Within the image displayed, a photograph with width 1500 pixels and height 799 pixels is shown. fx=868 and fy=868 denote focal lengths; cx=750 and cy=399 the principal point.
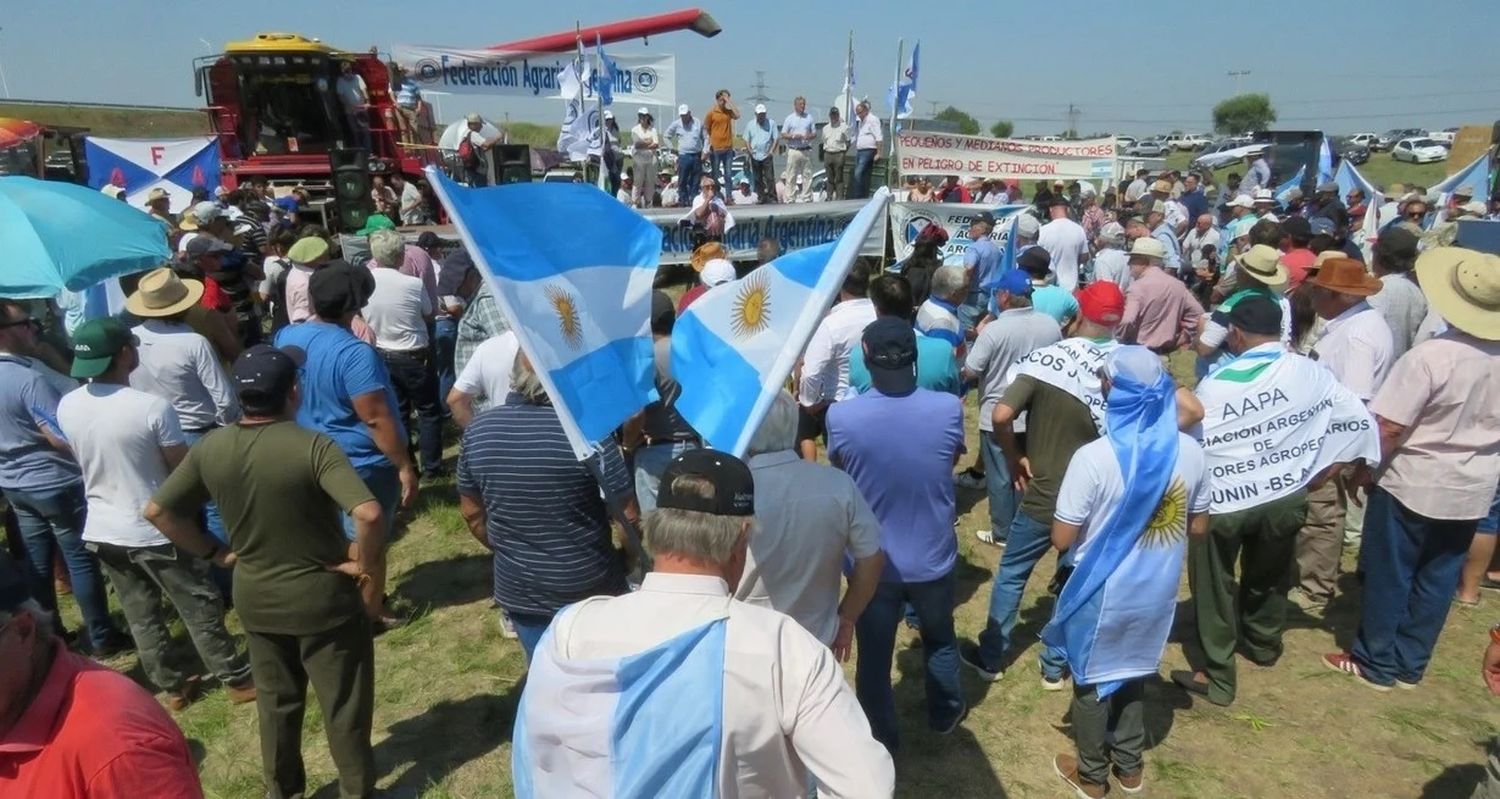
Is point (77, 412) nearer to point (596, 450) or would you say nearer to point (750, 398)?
point (596, 450)

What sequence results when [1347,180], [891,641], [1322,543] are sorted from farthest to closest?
[1347,180]
[1322,543]
[891,641]

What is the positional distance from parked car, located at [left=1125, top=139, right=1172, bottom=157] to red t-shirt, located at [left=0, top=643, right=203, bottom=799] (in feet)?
180

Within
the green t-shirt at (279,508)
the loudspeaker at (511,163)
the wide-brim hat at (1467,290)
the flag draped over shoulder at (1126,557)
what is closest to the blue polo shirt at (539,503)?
the green t-shirt at (279,508)

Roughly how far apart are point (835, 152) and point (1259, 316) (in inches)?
484

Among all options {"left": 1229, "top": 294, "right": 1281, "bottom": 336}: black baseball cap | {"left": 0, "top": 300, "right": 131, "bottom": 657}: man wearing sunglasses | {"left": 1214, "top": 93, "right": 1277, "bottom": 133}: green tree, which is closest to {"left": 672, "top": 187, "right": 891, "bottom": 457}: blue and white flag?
{"left": 1229, "top": 294, "right": 1281, "bottom": 336}: black baseball cap

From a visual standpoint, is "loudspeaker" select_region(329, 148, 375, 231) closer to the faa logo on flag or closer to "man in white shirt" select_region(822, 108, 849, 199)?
the faa logo on flag

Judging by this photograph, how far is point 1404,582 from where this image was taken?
12.9 ft

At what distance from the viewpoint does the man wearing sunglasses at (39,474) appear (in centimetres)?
388

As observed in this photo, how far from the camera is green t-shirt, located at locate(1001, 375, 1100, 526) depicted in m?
4.00

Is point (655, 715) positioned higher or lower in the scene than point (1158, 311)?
higher

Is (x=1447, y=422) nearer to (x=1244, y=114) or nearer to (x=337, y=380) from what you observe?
(x=337, y=380)

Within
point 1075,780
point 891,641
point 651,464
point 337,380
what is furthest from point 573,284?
point 1075,780

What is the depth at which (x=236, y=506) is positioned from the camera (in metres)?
2.87

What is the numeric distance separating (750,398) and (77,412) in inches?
113
